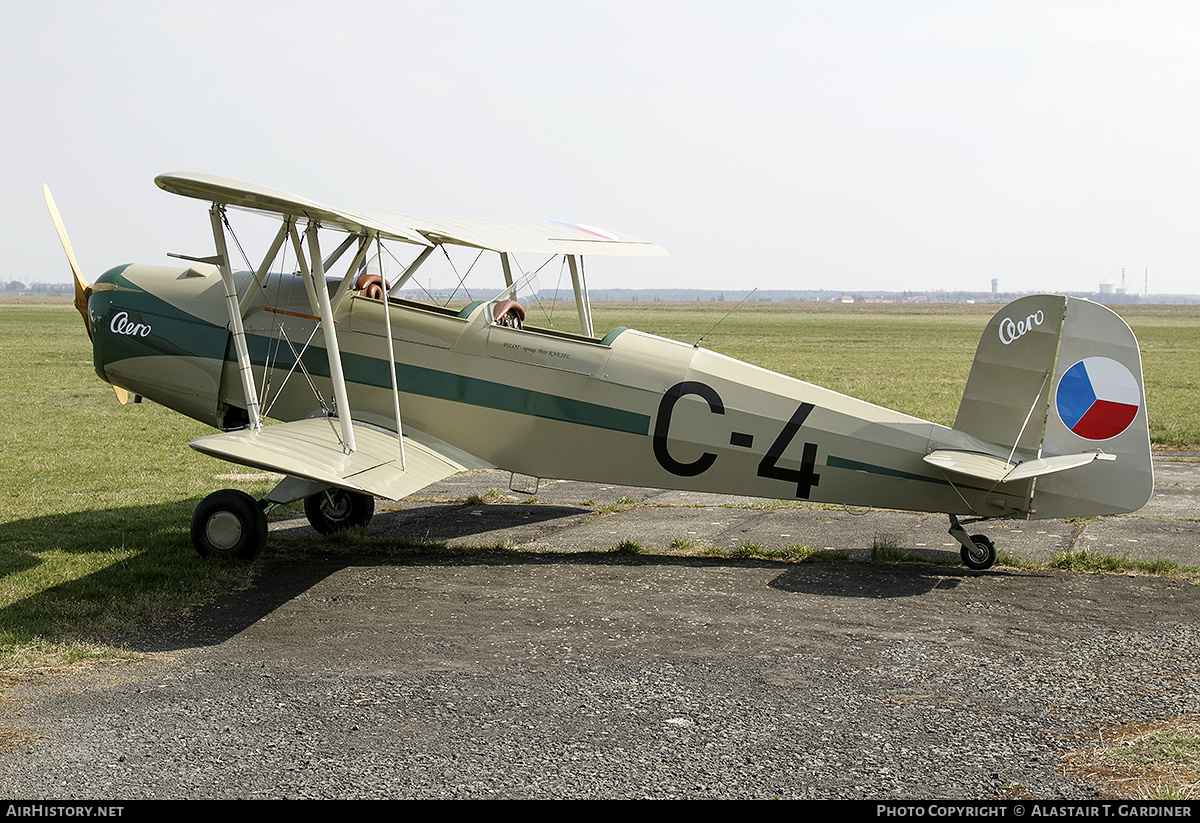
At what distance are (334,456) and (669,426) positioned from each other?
2862mm

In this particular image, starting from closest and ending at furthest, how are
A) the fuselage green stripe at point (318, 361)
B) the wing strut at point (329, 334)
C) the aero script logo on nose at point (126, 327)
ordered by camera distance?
the wing strut at point (329, 334)
the fuselage green stripe at point (318, 361)
the aero script logo on nose at point (126, 327)

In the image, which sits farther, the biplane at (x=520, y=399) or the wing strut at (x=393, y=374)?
the wing strut at (x=393, y=374)

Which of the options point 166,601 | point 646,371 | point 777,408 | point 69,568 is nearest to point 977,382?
point 777,408

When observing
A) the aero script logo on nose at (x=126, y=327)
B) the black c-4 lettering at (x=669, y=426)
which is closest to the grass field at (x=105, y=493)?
the black c-4 lettering at (x=669, y=426)

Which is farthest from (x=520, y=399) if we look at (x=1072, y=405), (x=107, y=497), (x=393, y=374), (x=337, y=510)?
(x=107, y=497)

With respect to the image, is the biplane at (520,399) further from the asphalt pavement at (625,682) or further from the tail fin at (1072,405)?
the asphalt pavement at (625,682)

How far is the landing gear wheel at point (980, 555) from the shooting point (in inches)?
313

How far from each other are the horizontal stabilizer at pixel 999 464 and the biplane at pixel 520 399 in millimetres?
24

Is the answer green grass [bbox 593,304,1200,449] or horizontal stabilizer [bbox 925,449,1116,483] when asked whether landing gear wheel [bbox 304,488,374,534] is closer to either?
green grass [bbox 593,304,1200,449]

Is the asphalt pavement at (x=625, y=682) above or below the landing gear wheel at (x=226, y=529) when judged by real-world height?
below

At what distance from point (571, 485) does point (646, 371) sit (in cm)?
435

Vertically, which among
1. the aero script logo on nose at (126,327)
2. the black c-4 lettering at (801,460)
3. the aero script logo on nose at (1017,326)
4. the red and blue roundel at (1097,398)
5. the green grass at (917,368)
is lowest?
the green grass at (917,368)

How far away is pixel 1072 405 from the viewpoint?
7.55m

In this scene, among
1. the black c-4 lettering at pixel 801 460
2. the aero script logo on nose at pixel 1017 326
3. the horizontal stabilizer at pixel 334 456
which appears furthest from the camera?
the black c-4 lettering at pixel 801 460
